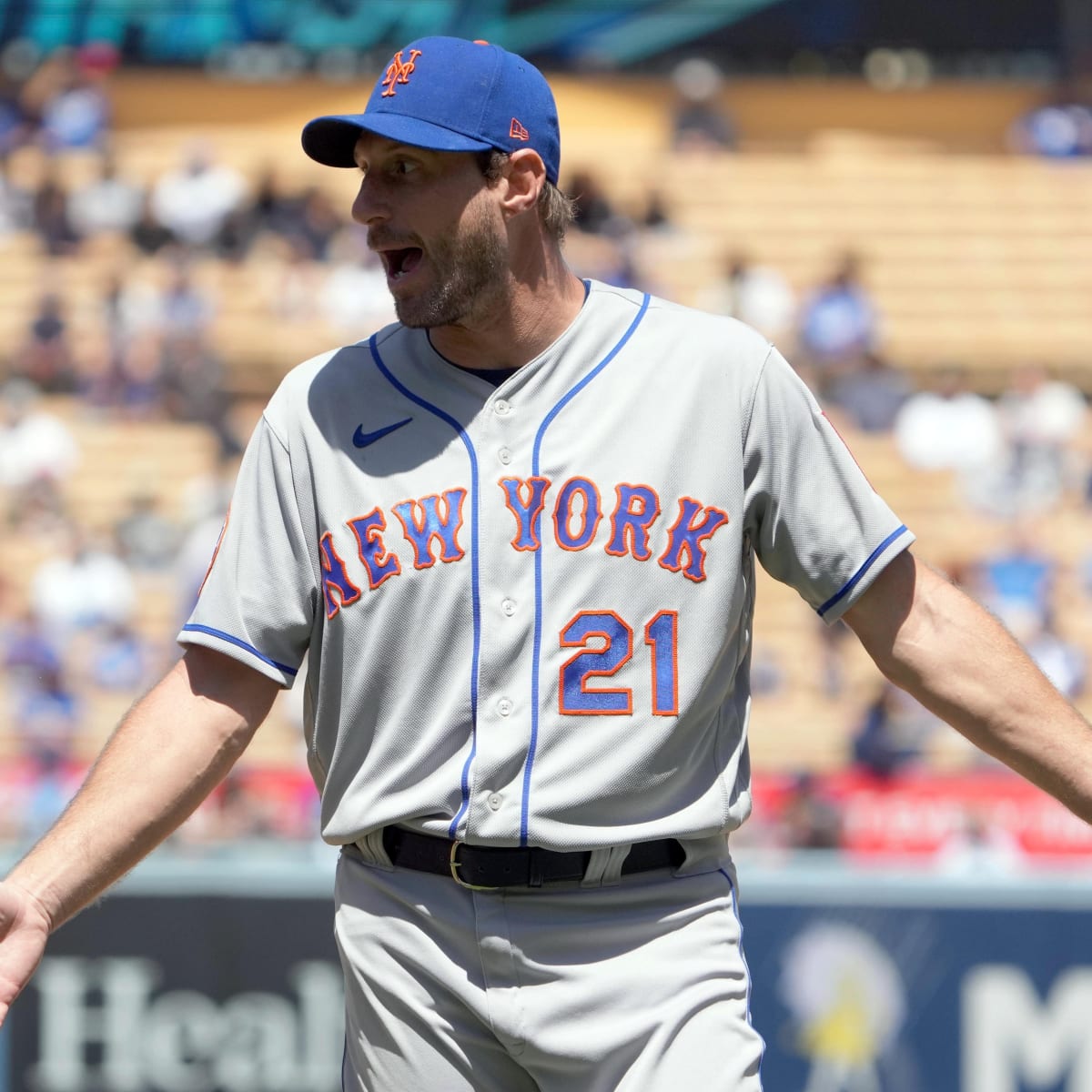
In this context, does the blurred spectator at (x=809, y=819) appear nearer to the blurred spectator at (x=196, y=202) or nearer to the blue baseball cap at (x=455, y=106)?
the blue baseball cap at (x=455, y=106)

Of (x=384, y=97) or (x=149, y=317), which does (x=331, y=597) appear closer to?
(x=384, y=97)

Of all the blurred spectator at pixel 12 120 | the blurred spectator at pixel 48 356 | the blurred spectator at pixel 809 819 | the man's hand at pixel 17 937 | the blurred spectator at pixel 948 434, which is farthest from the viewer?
the blurred spectator at pixel 12 120

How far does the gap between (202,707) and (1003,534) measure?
34.1ft

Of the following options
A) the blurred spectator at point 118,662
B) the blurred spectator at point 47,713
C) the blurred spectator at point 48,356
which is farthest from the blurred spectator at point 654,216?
the blurred spectator at point 47,713

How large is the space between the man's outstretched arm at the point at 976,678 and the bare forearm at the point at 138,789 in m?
0.87

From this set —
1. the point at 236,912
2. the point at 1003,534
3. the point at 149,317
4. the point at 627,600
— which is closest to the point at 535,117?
the point at 627,600

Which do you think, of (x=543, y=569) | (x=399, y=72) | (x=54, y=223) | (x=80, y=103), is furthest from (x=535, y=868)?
(x=80, y=103)

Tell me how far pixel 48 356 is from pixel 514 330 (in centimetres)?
1185

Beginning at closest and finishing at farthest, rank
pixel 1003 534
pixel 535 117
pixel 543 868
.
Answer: pixel 543 868 < pixel 535 117 < pixel 1003 534

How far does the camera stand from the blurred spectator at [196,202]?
15023 millimetres

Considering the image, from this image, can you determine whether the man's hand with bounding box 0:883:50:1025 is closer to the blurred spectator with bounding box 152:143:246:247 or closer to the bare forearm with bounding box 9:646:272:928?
the bare forearm with bounding box 9:646:272:928

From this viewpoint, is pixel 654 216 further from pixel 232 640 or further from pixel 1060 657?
pixel 232 640

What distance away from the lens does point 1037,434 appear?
13.0 meters

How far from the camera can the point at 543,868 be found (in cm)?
228
